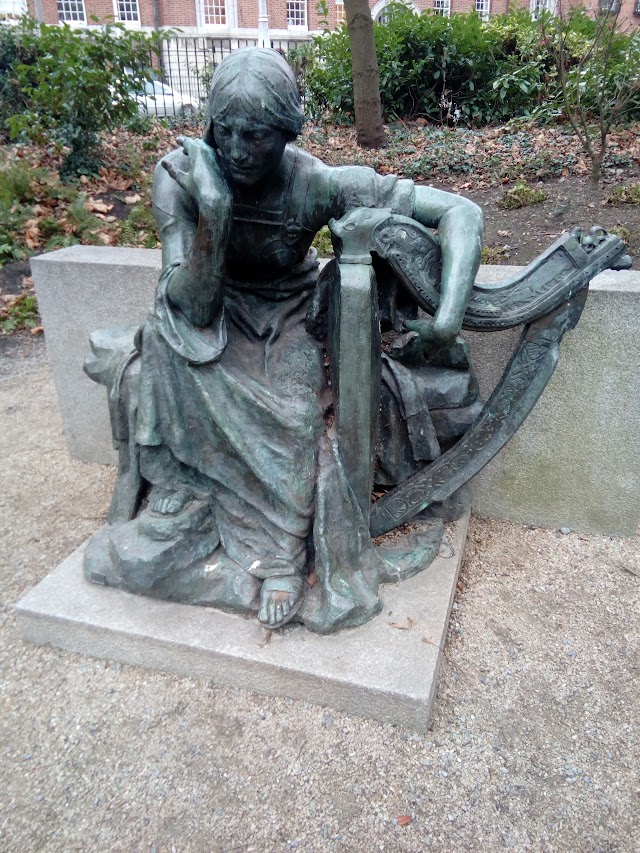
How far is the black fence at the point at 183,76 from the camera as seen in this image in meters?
11.3

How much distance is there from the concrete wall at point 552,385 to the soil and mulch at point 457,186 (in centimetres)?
196

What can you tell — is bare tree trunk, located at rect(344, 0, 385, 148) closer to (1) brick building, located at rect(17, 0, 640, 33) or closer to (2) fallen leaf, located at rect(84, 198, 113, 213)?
(2) fallen leaf, located at rect(84, 198, 113, 213)

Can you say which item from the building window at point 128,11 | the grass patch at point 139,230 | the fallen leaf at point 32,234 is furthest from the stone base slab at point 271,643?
the building window at point 128,11

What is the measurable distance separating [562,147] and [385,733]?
6189 mm

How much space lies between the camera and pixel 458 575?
8.90 feet

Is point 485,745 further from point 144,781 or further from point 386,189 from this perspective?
point 386,189

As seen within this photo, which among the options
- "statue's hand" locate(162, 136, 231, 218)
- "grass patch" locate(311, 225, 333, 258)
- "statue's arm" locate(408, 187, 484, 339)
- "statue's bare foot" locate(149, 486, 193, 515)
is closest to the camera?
"statue's hand" locate(162, 136, 231, 218)

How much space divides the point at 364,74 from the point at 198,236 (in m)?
6.01

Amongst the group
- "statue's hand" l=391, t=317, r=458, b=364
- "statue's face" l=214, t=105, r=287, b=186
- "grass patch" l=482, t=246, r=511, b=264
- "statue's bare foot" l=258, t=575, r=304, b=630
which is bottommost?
"statue's bare foot" l=258, t=575, r=304, b=630

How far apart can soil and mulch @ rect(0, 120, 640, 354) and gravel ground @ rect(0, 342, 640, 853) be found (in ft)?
10.3

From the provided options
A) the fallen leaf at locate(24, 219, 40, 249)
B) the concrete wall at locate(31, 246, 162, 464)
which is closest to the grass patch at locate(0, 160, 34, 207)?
the fallen leaf at locate(24, 219, 40, 249)

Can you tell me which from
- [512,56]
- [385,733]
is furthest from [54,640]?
[512,56]

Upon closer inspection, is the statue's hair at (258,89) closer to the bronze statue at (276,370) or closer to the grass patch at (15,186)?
the bronze statue at (276,370)

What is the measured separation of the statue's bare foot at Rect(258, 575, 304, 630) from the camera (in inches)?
85.0
